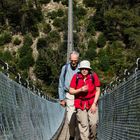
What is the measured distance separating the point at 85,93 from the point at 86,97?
0.06 m

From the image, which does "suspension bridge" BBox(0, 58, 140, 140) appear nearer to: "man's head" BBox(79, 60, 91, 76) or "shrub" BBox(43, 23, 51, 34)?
"man's head" BBox(79, 60, 91, 76)

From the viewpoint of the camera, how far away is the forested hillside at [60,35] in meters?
83.8

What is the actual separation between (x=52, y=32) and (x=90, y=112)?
287 feet

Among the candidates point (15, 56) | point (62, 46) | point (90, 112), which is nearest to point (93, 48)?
point (62, 46)

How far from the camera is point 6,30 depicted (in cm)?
10144

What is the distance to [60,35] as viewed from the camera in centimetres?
9481

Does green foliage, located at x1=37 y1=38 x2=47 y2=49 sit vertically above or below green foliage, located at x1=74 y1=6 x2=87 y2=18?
below

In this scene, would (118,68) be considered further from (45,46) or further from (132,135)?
(132,135)

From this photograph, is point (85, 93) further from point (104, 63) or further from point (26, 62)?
point (26, 62)

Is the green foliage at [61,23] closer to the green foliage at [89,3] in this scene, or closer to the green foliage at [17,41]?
the green foliage at [17,41]

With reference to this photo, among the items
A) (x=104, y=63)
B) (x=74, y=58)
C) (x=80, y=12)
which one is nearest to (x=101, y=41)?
(x=104, y=63)

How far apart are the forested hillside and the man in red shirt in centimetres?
6439

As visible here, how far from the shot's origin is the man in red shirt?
8547 mm

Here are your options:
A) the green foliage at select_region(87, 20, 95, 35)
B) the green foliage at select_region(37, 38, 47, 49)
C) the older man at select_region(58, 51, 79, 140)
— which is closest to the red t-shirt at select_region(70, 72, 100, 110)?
the older man at select_region(58, 51, 79, 140)
